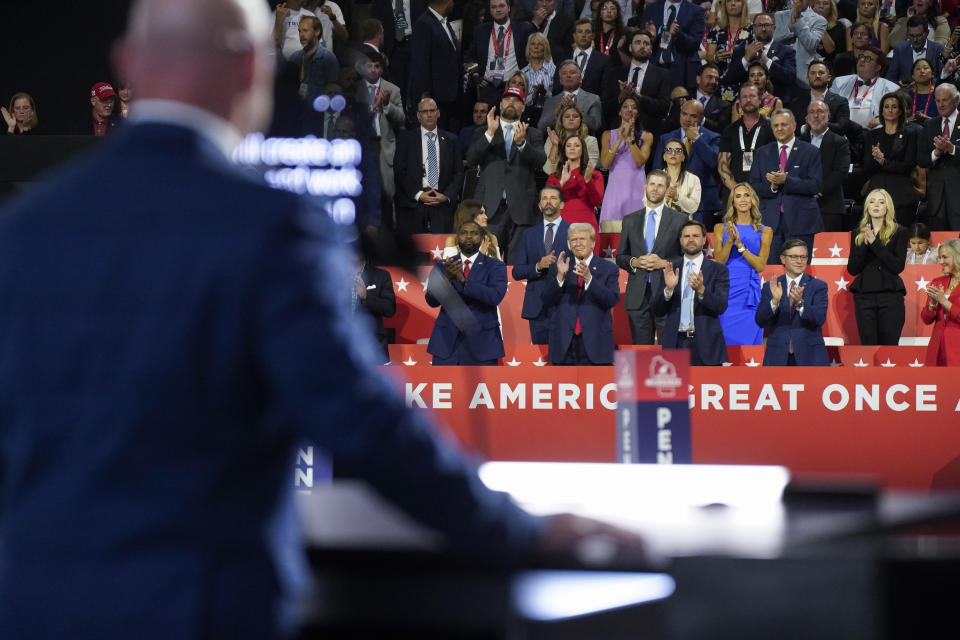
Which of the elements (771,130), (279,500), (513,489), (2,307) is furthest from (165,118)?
(771,130)

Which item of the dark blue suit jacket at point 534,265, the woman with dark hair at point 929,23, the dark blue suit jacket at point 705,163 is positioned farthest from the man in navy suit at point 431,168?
the woman with dark hair at point 929,23

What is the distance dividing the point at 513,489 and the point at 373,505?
1.37ft

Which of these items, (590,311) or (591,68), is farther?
(591,68)

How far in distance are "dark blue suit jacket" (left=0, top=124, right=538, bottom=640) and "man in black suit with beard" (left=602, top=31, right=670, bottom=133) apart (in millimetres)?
10642

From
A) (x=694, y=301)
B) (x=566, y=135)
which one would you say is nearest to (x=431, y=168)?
(x=566, y=135)

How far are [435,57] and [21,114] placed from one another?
171 inches

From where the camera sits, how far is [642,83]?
38.0ft

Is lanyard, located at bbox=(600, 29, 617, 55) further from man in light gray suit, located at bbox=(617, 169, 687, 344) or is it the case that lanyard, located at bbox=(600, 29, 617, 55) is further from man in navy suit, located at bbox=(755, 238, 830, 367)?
man in navy suit, located at bbox=(755, 238, 830, 367)

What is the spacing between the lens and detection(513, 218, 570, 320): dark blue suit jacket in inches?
356

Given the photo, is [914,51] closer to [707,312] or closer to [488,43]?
[488,43]

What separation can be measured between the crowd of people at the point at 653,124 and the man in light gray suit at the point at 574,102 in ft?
0.07

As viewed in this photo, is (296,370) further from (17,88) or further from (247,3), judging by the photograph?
(17,88)

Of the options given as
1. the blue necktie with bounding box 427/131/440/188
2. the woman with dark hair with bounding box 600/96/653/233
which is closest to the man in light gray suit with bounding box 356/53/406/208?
the blue necktie with bounding box 427/131/440/188

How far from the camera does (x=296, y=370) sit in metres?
1.07
